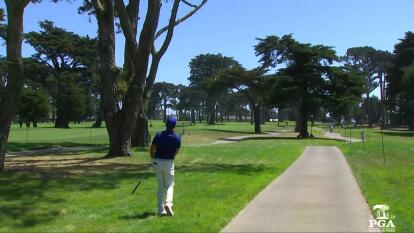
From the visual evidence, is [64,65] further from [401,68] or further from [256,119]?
[401,68]

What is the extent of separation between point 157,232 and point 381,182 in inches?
349

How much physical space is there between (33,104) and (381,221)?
255ft

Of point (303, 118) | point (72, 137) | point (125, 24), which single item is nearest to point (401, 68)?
point (303, 118)

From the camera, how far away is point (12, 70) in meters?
16.9

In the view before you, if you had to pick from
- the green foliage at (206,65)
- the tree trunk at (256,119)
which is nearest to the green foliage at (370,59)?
the green foliage at (206,65)

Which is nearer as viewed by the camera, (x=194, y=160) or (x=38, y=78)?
(x=194, y=160)

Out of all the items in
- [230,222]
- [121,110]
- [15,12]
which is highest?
[15,12]

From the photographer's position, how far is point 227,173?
18266 millimetres

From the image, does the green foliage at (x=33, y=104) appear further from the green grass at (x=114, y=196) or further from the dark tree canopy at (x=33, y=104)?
the green grass at (x=114, y=196)

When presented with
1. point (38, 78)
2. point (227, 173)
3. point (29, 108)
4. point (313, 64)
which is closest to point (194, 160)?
point (227, 173)

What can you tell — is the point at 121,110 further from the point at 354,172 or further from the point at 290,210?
the point at 290,210

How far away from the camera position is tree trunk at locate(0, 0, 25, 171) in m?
16.8

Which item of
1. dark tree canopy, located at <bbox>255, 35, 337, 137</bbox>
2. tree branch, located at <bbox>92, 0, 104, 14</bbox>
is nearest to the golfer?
tree branch, located at <bbox>92, 0, 104, 14</bbox>

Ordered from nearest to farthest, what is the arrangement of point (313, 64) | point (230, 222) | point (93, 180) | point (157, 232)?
point (157, 232), point (230, 222), point (93, 180), point (313, 64)
